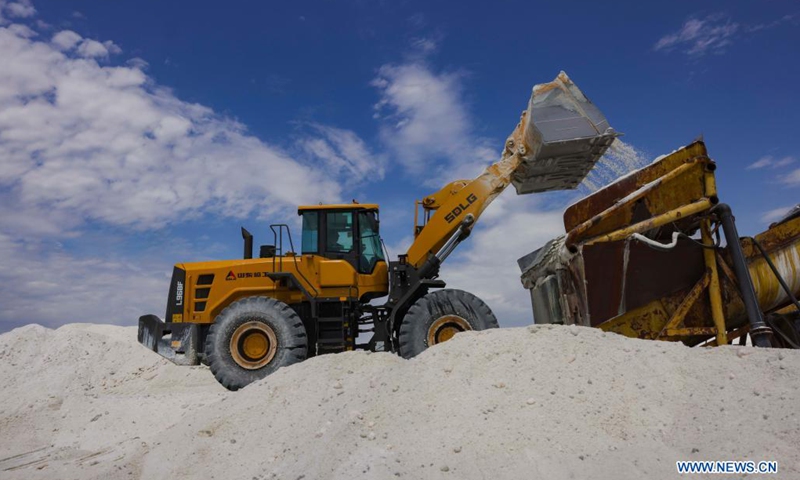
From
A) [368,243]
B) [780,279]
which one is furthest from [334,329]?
[780,279]

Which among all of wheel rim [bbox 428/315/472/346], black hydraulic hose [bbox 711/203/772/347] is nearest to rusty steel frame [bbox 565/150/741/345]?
black hydraulic hose [bbox 711/203/772/347]

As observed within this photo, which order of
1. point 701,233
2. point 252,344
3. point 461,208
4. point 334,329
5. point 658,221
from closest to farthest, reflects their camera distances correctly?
point 658,221 < point 701,233 < point 252,344 < point 334,329 < point 461,208

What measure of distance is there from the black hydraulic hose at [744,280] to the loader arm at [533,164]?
1961 mm

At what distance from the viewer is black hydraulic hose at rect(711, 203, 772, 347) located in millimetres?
5484

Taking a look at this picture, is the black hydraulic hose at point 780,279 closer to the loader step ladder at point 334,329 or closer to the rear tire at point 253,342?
the loader step ladder at point 334,329

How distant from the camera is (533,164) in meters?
7.90

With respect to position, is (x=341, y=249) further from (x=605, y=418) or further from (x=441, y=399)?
(x=605, y=418)

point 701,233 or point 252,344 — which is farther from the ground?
point 701,233

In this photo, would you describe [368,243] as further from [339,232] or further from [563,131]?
[563,131]

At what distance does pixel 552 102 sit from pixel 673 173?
2078mm

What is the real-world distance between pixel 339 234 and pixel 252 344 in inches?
83.5

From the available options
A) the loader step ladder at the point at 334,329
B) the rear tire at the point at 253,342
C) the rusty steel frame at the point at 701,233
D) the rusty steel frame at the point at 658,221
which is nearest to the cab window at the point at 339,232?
the loader step ladder at the point at 334,329

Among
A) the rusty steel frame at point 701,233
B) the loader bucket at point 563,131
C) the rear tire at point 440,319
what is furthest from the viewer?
the loader bucket at point 563,131

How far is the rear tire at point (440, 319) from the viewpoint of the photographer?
Result: 7266 mm
